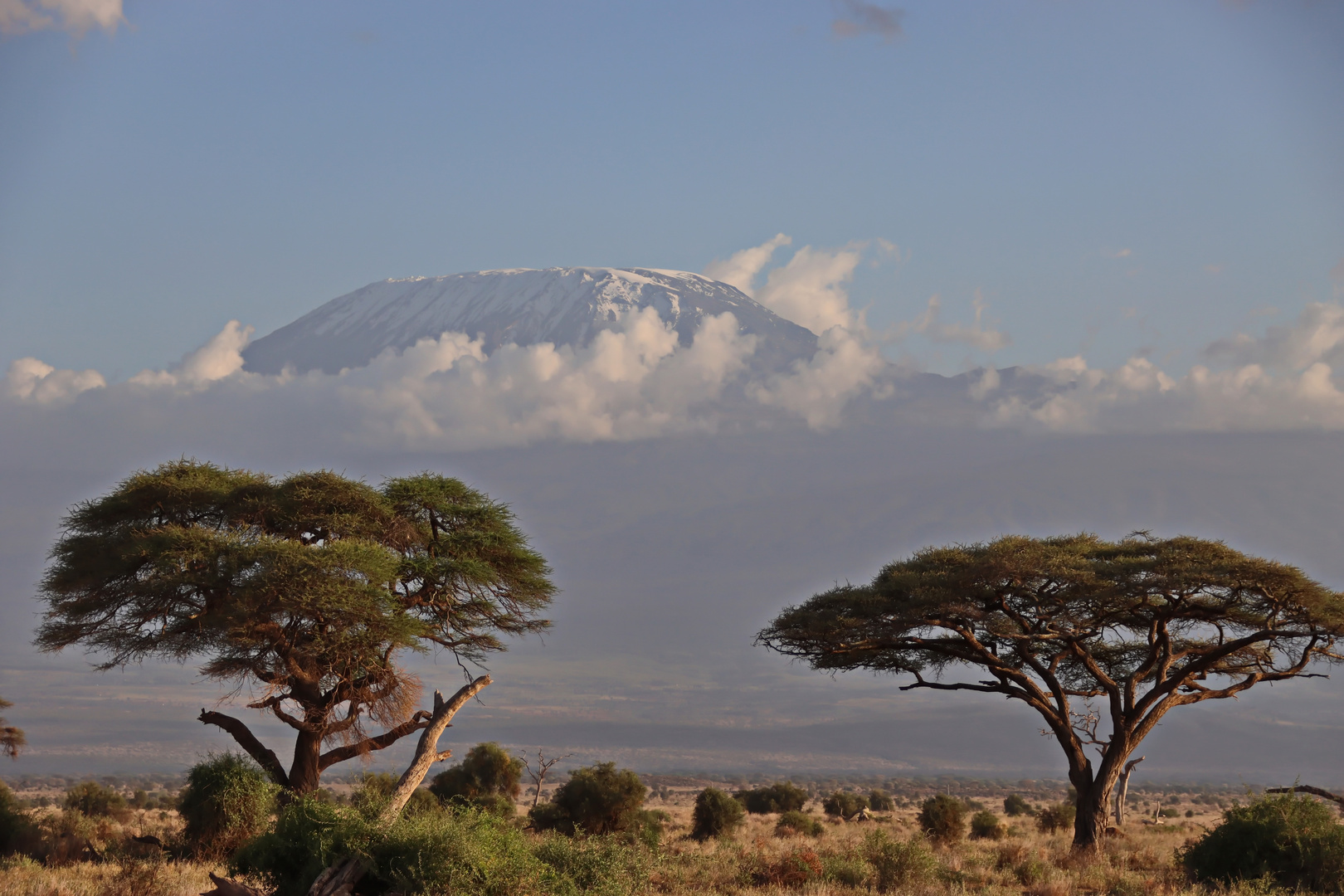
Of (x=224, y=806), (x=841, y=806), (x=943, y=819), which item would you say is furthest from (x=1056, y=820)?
(x=224, y=806)

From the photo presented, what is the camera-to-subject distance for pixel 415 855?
12.2 metres

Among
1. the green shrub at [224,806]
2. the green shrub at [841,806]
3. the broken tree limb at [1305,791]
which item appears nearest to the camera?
the broken tree limb at [1305,791]

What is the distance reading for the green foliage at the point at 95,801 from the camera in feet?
119

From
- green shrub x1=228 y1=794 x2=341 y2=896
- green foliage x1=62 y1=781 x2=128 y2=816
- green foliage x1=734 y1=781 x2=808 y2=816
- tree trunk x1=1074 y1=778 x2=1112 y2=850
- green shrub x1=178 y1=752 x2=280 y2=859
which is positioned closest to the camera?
green shrub x1=228 y1=794 x2=341 y2=896

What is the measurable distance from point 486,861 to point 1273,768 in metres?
187

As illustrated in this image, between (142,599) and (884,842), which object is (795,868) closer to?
(884,842)

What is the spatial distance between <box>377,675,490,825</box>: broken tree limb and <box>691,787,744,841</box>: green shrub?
62.1ft

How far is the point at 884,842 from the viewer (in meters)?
20.4

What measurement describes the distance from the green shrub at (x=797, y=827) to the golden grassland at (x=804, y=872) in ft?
21.8

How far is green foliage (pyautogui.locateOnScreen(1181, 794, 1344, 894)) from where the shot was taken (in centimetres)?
1741

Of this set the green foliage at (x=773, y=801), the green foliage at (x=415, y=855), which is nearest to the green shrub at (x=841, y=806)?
the green foliage at (x=773, y=801)

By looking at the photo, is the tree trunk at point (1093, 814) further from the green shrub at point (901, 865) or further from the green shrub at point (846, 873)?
the green shrub at point (846, 873)

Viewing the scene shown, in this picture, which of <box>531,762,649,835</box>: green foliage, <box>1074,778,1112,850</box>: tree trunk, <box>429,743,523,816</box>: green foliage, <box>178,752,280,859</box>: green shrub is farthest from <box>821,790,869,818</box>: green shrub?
<box>178,752,280,859</box>: green shrub

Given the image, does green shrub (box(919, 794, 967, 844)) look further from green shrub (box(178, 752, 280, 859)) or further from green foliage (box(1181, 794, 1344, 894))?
green shrub (box(178, 752, 280, 859))
